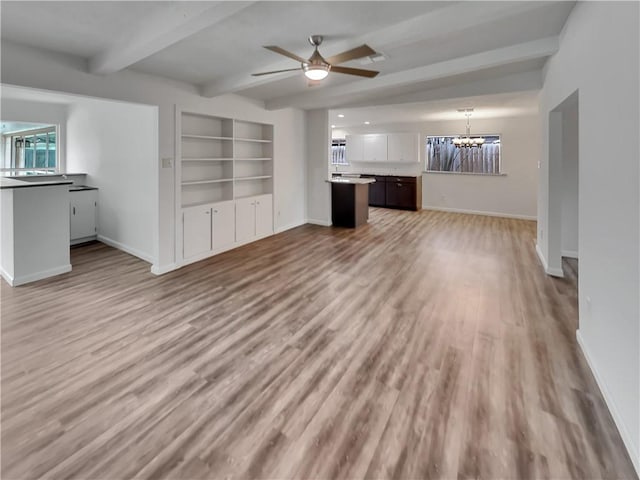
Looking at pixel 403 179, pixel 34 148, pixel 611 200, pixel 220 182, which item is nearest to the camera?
pixel 611 200

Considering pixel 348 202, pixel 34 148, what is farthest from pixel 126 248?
pixel 348 202

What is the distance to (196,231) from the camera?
497cm

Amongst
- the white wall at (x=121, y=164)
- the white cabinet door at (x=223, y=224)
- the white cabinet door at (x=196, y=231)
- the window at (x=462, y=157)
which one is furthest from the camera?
the window at (x=462, y=157)

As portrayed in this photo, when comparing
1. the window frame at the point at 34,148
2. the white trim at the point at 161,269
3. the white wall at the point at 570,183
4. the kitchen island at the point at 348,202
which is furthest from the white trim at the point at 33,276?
the white wall at the point at 570,183

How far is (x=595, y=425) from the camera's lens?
181cm

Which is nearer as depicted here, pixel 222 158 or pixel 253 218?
pixel 222 158

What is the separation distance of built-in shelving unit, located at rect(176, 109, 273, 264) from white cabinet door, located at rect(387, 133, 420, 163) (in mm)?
4653

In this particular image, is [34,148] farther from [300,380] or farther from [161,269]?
[300,380]

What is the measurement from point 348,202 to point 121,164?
4.12 metres

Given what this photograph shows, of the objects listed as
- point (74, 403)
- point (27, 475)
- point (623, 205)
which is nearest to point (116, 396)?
point (74, 403)

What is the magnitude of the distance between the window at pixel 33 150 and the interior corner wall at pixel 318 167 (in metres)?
4.94

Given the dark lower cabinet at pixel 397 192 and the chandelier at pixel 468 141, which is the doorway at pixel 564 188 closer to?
the chandelier at pixel 468 141

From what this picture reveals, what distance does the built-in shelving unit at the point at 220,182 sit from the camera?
4.90 meters

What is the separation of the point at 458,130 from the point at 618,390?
27.4ft
